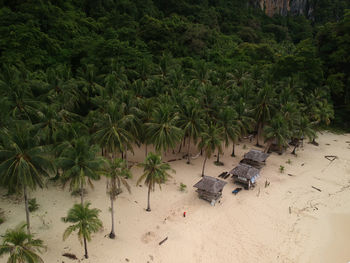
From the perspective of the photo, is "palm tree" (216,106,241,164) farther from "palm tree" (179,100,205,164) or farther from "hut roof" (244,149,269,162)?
"hut roof" (244,149,269,162)

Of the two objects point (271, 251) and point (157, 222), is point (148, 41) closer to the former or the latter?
point (157, 222)

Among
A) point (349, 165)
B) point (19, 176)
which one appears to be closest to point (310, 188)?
point (349, 165)

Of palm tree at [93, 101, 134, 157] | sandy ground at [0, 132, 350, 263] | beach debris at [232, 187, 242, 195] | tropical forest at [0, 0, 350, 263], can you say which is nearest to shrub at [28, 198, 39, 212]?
tropical forest at [0, 0, 350, 263]

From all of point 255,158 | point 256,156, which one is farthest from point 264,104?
point 255,158

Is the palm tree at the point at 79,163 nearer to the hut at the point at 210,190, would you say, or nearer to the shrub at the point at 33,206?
the shrub at the point at 33,206

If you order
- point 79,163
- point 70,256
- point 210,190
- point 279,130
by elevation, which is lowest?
point 70,256

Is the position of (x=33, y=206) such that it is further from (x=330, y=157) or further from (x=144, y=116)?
(x=330, y=157)
